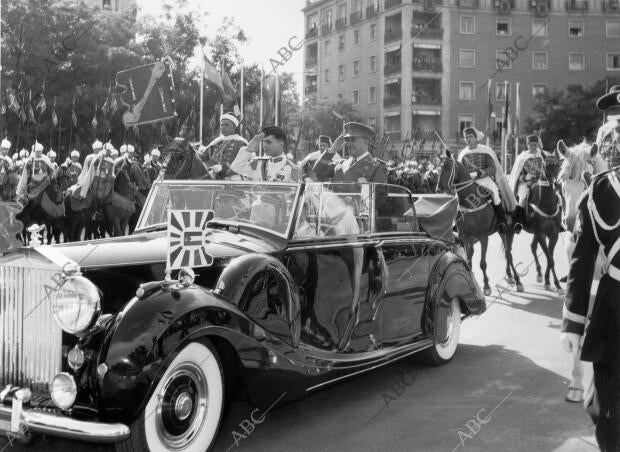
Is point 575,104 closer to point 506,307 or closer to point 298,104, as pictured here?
point 298,104

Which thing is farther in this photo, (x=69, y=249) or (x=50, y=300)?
(x=69, y=249)

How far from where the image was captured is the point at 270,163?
754 centimetres

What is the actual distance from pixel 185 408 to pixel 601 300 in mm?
2212

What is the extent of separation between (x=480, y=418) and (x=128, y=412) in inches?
101

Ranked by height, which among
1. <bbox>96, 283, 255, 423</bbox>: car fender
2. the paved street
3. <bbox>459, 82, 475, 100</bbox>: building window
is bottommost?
the paved street

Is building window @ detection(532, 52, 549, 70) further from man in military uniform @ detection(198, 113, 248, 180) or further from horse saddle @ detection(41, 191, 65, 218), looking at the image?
man in military uniform @ detection(198, 113, 248, 180)

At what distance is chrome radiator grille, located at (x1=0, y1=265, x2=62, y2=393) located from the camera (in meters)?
3.91

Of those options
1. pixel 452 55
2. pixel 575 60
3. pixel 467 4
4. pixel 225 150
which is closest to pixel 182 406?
pixel 225 150

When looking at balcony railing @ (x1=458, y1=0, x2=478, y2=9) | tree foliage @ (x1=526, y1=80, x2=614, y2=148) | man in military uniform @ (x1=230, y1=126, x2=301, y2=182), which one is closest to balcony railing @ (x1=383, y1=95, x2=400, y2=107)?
balcony railing @ (x1=458, y1=0, x2=478, y2=9)

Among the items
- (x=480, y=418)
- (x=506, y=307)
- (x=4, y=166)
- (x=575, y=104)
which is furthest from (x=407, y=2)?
(x=480, y=418)

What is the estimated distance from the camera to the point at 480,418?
5.02 m

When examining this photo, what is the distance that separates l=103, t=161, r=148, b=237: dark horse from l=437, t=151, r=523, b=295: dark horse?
7.69 metres

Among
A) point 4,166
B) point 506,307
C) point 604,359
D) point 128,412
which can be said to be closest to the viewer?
point 604,359

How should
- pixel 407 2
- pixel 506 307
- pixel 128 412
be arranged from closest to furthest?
1. pixel 128 412
2. pixel 506 307
3. pixel 407 2
